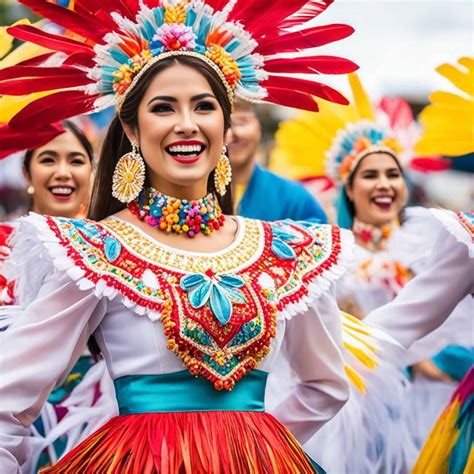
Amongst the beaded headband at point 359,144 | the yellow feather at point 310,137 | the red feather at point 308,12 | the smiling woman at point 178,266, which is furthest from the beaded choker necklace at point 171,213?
the beaded headband at point 359,144

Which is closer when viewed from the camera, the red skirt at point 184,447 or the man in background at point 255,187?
the red skirt at point 184,447

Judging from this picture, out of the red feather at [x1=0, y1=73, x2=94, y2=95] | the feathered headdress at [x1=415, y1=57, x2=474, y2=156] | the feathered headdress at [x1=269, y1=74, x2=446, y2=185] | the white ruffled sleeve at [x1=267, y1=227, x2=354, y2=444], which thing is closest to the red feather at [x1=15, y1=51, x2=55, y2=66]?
the red feather at [x1=0, y1=73, x2=94, y2=95]

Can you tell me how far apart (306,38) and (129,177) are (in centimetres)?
72

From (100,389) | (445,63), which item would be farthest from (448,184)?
(100,389)

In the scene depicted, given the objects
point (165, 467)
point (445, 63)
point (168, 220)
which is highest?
point (445, 63)

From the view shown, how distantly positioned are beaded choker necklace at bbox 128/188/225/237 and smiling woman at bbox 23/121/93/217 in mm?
1368

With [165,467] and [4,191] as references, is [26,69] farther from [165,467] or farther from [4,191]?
[4,191]

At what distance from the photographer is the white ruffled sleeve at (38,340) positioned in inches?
130

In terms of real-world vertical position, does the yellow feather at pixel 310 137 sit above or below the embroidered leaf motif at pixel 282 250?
below

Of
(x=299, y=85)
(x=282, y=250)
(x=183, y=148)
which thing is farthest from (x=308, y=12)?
(x=282, y=250)

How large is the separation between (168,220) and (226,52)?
556mm

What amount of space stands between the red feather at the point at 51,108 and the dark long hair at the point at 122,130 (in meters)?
0.12

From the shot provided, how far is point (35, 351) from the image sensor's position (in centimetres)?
333

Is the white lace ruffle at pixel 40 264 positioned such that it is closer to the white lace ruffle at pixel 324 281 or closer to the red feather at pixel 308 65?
the white lace ruffle at pixel 324 281
